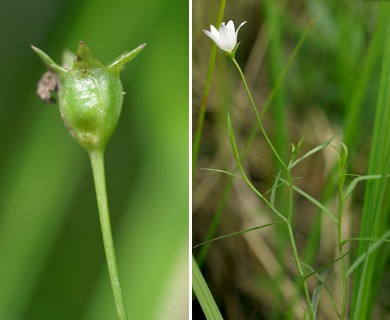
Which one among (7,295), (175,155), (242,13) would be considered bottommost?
(7,295)

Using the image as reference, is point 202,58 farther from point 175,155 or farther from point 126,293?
point 126,293

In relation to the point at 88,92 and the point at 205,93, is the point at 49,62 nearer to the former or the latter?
the point at 88,92

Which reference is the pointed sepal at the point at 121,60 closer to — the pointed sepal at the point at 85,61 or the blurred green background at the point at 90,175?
the pointed sepal at the point at 85,61

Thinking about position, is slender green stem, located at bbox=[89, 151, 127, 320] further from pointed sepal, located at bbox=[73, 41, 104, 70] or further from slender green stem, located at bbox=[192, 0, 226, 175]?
slender green stem, located at bbox=[192, 0, 226, 175]

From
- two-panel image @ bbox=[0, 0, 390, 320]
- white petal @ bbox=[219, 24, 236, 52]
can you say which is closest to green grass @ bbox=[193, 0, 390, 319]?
two-panel image @ bbox=[0, 0, 390, 320]

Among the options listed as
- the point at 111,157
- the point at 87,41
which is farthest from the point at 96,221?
the point at 87,41
